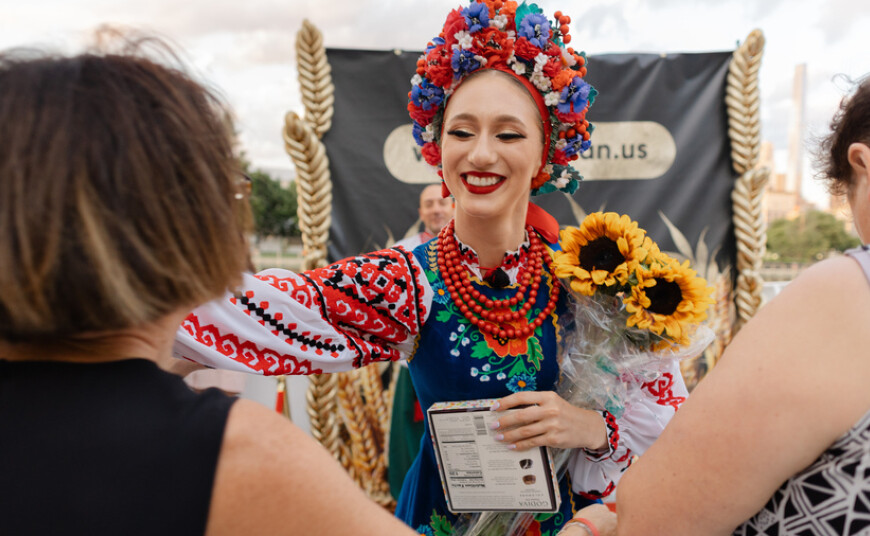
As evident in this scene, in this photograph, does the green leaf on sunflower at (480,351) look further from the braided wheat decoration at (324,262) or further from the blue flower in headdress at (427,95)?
the braided wheat decoration at (324,262)

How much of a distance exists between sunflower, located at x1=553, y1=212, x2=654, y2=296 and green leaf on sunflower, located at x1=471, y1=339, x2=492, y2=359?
0.83 ft

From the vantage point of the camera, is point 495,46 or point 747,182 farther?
point 747,182

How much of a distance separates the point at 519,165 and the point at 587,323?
1.42 ft

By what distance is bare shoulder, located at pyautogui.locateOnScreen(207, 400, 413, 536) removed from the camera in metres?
0.59

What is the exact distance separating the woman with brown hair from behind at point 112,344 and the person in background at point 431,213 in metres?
2.51

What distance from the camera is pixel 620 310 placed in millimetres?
1369

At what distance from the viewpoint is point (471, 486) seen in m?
1.37

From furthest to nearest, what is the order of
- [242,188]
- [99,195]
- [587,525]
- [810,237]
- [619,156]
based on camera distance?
[810,237] → [619,156] → [587,525] → [242,188] → [99,195]

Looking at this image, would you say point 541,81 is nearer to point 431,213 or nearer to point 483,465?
point 483,465

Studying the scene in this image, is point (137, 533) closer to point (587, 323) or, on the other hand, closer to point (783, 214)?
point (587, 323)

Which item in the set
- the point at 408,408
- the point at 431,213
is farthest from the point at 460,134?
the point at 408,408

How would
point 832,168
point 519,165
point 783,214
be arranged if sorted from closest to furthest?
point 832,168
point 519,165
point 783,214

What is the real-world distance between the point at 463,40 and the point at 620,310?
2.59ft

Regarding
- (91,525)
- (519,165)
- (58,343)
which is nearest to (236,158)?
→ (58,343)
